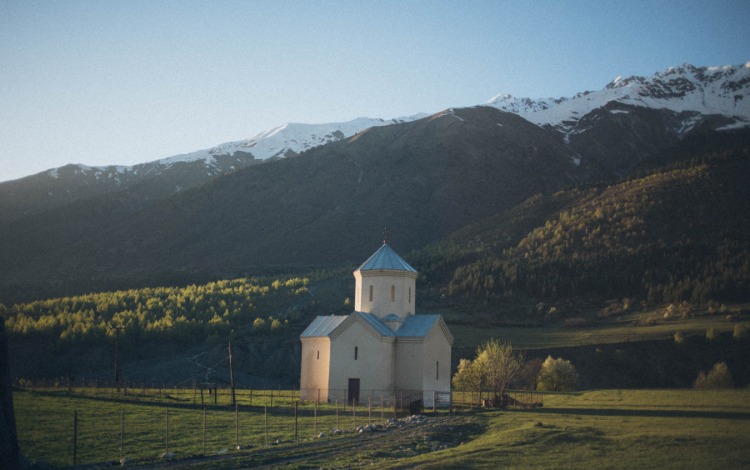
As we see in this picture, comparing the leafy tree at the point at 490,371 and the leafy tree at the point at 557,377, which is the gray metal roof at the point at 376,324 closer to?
the leafy tree at the point at 490,371

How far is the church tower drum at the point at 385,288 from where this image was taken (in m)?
50.9

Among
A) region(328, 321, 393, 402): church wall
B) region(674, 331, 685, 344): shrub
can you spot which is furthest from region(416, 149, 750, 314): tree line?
region(328, 321, 393, 402): church wall

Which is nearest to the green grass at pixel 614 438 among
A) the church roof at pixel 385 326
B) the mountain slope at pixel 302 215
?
the church roof at pixel 385 326

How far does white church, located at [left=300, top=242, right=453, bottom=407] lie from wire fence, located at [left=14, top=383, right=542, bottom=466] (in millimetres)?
1009

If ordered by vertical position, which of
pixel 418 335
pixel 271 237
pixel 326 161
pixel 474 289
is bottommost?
pixel 418 335

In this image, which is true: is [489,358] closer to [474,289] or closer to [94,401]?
[94,401]

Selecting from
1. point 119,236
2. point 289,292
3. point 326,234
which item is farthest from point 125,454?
point 119,236

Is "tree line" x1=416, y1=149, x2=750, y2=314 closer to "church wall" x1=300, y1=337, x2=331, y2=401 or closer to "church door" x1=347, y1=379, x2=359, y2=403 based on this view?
"church wall" x1=300, y1=337, x2=331, y2=401

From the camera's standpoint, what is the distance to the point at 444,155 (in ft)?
623

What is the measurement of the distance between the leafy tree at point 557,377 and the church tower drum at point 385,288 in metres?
15.4

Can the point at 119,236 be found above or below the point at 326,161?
below

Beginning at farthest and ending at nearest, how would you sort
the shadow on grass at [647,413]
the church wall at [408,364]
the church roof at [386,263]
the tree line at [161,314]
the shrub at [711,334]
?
the tree line at [161,314] < the shrub at [711,334] < the church roof at [386,263] < the church wall at [408,364] < the shadow on grass at [647,413]

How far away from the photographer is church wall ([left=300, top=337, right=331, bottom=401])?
49.2m

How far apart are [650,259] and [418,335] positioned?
2735 inches
